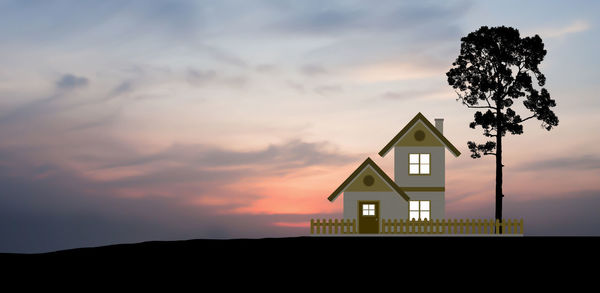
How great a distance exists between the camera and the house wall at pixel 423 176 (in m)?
44.2

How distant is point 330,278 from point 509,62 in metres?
29.0

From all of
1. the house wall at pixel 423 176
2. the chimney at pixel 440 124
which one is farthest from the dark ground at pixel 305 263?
the chimney at pixel 440 124

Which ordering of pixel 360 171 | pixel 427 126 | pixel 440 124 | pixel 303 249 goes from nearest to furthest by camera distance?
pixel 303 249 → pixel 360 171 → pixel 427 126 → pixel 440 124

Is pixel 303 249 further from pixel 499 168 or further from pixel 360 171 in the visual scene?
pixel 499 168

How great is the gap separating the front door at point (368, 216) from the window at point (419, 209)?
266 centimetres

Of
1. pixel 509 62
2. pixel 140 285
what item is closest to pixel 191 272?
pixel 140 285

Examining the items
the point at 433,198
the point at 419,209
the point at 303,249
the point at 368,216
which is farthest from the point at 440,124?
the point at 303,249

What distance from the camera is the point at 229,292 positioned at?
19000mm

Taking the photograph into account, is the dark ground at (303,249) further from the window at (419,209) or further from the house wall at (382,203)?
the window at (419,209)

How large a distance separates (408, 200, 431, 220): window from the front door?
2.66 metres

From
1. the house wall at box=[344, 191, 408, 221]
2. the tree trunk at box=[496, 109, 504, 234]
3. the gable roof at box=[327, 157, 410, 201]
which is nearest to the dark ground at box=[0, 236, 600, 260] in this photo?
the gable roof at box=[327, 157, 410, 201]

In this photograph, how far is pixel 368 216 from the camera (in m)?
42.5

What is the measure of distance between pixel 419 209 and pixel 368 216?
386 centimetres

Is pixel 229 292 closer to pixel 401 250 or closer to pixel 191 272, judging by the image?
pixel 191 272
